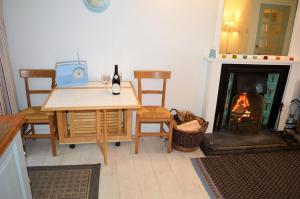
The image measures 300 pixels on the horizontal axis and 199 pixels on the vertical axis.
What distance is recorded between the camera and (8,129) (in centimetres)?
135

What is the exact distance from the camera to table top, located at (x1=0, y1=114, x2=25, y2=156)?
4.04ft

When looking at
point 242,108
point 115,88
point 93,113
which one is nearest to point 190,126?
point 242,108

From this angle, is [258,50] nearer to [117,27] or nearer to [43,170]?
[117,27]

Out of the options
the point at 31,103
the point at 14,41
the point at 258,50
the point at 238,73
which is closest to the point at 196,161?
the point at 238,73

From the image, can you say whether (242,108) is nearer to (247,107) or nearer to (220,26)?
(247,107)

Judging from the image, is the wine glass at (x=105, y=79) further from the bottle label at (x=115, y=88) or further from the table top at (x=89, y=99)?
the bottle label at (x=115, y=88)

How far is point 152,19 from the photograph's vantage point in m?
2.90

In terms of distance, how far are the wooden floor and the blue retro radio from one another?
0.81m

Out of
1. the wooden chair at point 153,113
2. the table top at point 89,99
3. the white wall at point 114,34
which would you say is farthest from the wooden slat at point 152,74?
the table top at point 89,99

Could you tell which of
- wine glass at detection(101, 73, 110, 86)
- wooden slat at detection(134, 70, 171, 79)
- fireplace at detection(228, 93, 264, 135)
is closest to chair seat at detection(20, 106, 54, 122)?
wine glass at detection(101, 73, 110, 86)

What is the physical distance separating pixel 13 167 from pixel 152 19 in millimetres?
2169

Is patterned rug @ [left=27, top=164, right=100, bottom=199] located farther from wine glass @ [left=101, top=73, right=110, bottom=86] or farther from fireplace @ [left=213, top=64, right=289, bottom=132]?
fireplace @ [left=213, top=64, right=289, bottom=132]

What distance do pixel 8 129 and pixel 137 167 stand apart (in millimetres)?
1551

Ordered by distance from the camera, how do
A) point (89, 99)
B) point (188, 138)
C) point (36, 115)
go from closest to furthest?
point (89, 99) < point (36, 115) < point (188, 138)
